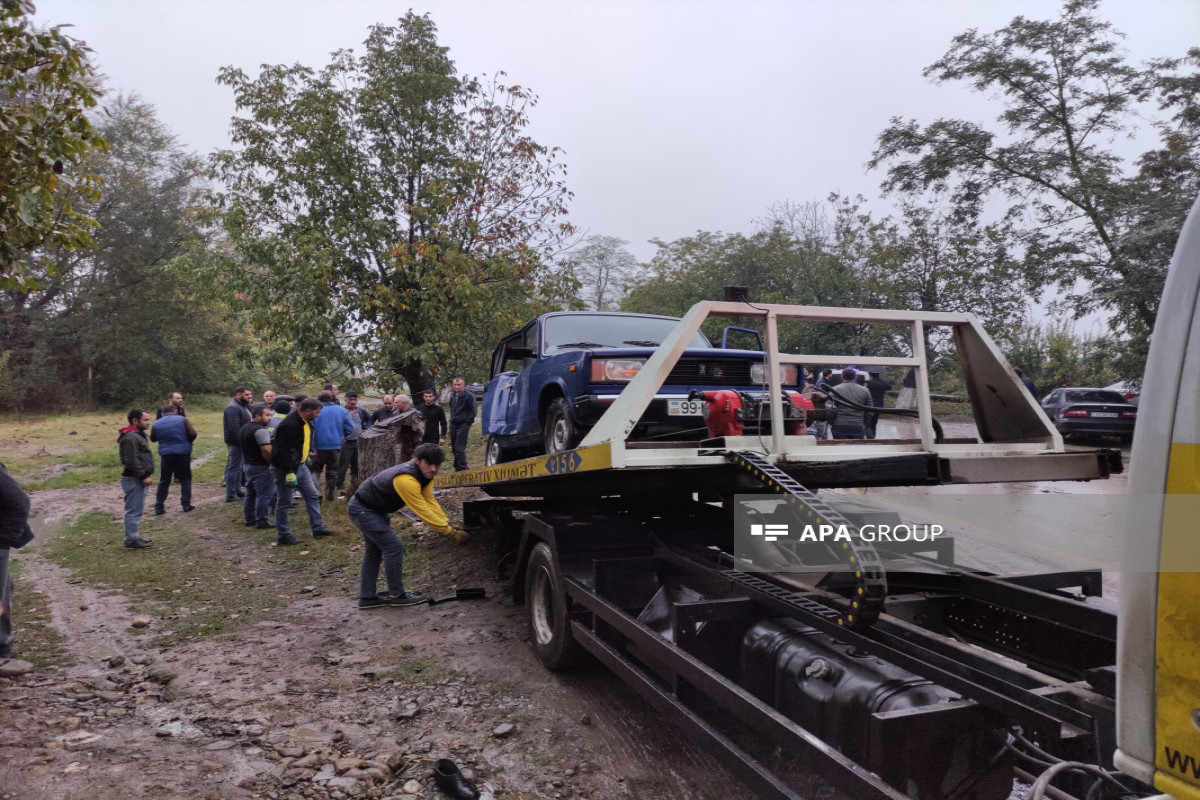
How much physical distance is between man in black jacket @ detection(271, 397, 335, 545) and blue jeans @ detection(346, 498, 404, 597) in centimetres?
300

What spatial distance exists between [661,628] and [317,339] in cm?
826

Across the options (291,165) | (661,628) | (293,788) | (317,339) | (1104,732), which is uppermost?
(291,165)

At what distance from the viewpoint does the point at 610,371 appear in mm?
5512

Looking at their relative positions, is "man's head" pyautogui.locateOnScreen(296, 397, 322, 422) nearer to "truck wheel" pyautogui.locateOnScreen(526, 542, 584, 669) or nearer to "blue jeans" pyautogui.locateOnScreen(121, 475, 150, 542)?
"blue jeans" pyautogui.locateOnScreen(121, 475, 150, 542)

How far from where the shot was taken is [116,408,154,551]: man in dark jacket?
8.84 meters

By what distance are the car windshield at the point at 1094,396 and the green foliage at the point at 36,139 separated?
55.4ft

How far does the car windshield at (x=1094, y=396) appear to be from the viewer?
15.3 m

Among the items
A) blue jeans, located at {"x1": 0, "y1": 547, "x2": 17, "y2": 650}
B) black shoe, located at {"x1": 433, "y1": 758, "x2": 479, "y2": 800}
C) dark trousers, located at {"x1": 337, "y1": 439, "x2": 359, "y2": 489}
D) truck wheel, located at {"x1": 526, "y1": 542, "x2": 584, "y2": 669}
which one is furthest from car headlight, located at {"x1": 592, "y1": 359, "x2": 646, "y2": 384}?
dark trousers, located at {"x1": 337, "y1": 439, "x2": 359, "y2": 489}

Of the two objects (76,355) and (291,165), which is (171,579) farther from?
(76,355)

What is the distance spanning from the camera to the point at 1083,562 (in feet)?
23.4

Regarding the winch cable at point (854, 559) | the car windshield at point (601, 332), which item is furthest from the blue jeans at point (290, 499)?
the winch cable at point (854, 559)

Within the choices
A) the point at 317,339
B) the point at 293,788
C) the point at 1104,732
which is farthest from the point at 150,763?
the point at 317,339

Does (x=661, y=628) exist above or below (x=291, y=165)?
below

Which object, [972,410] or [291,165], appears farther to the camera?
[291,165]
